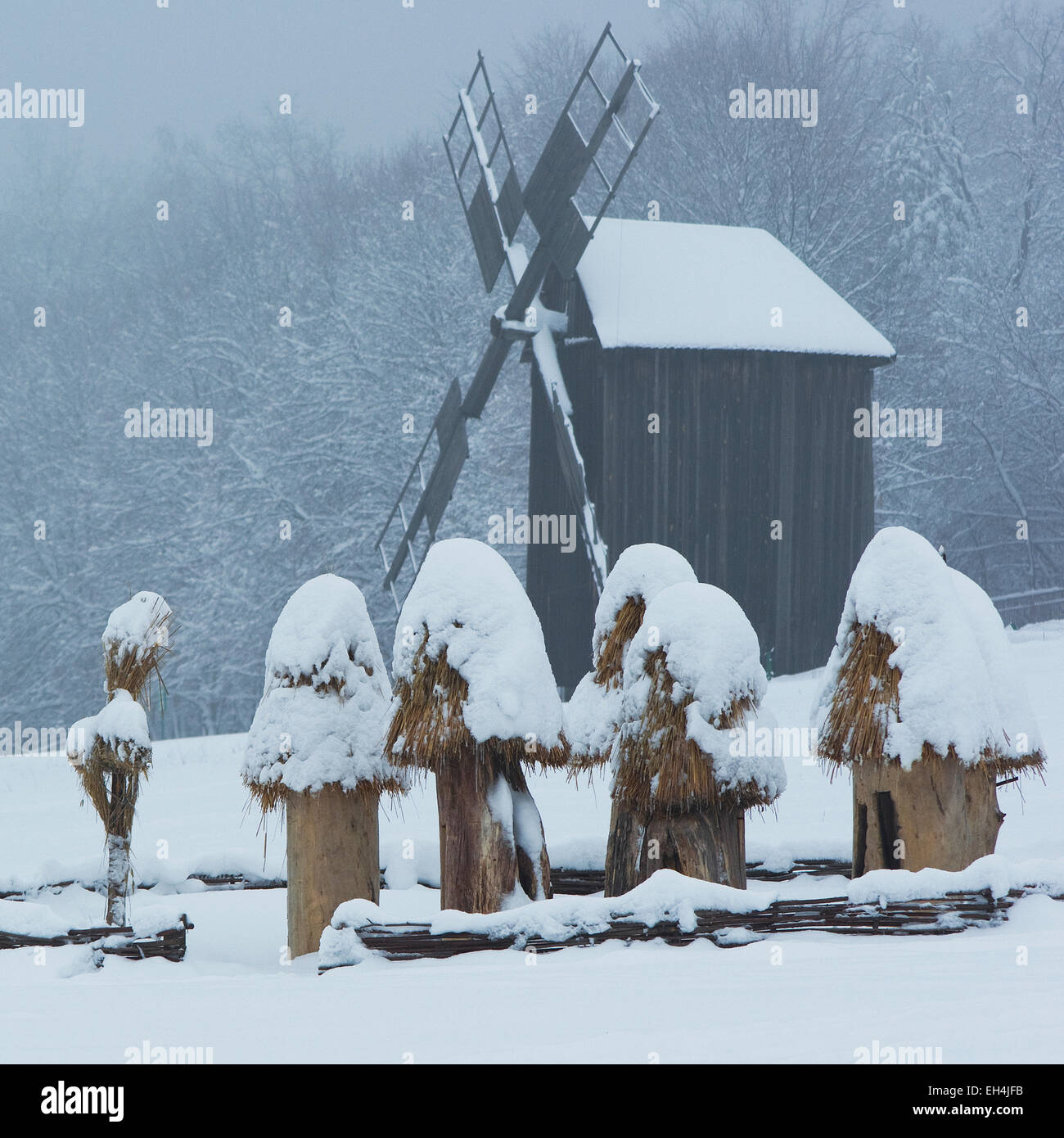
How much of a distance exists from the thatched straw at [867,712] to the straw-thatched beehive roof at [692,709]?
10.9 inches

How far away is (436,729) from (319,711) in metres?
0.52

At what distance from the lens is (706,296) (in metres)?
14.8

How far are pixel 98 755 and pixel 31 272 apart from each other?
→ 31556 mm

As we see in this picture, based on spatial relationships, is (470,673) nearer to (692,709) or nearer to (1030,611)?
(692,709)

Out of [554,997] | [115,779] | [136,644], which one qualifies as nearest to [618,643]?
[554,997]

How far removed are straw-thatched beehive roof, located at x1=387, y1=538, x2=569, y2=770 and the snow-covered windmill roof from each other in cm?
913

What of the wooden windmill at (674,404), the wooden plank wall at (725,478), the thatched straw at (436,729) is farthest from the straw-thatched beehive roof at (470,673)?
the wooden plank wall at (725,478)

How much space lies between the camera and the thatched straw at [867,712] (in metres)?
4.89

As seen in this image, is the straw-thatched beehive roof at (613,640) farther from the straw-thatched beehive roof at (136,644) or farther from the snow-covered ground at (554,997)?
the straw-thatched beehive roof at (136,644)

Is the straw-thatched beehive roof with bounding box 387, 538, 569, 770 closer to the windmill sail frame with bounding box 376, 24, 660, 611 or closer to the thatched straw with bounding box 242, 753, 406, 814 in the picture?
the thatched straw with bounding box 242, 753, 406, 814

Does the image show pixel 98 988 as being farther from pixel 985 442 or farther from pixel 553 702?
pixel 985 442

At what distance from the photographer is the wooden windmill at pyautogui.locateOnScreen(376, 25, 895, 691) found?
1413 centimetres

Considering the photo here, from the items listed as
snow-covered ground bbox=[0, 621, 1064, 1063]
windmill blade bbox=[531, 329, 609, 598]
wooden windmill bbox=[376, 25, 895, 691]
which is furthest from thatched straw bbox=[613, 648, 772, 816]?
wooden windmill bbox=[376, 25, 895, 691]
